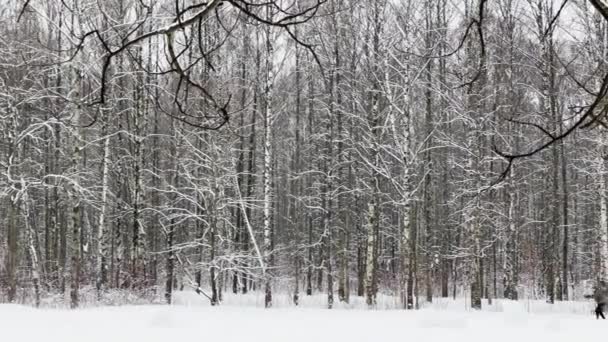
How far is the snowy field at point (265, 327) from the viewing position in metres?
→ 7.15

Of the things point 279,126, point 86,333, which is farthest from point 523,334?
point 279,126

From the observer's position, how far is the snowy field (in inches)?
282

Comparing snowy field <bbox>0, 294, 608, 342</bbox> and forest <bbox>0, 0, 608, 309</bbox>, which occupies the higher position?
forest <bbox>0, 0, 608, 309</bbox>

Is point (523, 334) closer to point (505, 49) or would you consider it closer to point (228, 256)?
point (228, 256)

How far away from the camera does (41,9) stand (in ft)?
55.8

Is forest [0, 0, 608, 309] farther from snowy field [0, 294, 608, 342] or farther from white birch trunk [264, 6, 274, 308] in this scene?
snowy field [0, 294, 608, 342]

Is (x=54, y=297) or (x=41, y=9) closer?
(x=54, y=297)

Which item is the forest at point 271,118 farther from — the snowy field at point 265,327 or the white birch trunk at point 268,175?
the snowy field at point 265,327

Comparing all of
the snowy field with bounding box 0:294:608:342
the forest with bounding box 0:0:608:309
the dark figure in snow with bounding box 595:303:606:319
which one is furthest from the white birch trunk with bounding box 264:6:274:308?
the dark figure in snow with bounding box 595:303:606:319

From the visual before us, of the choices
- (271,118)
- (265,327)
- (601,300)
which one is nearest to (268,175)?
(271,118)

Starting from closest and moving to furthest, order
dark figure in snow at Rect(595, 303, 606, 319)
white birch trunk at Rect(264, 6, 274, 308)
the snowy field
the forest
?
the snowy field, dark figure in snow at Rect(595, 303, 606, 319), the forest, white birch trunk at Rect(264, 6, 274, 308)

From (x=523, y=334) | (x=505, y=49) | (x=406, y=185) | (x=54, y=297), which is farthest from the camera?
(x=505, y=49)

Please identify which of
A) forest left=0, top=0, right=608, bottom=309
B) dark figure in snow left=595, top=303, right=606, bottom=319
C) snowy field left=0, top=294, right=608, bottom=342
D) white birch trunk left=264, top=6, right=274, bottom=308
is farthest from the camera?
white birch trunk left=264, top=6, right=274, bottom=308

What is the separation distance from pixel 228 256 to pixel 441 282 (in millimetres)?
→ 10729
